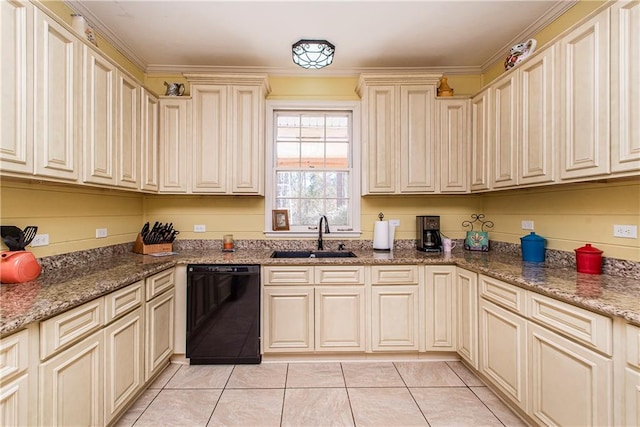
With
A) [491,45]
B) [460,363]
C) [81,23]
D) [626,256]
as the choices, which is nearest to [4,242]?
[81,23]

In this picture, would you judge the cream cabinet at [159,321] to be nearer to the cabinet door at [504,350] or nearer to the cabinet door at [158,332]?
the cabinet door at [158,332]

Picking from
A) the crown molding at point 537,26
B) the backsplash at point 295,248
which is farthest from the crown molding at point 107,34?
the crown molding at point 537,26

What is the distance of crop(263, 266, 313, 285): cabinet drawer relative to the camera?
2.60 meters

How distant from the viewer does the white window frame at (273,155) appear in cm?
323

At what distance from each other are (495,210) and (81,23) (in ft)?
12.7

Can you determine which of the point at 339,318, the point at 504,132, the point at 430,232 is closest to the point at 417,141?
the point at 504,132

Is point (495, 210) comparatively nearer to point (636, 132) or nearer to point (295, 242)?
point (636, 132)

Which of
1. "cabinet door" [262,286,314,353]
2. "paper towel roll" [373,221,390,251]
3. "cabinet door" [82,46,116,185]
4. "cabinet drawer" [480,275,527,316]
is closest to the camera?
"cabinet drawer" [480,275,527,316]

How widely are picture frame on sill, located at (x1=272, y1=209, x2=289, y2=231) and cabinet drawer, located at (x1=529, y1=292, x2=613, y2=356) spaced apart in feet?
7.37

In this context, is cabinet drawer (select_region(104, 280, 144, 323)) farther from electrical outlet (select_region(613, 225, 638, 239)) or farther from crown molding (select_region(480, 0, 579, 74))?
crown molding (select_region(480, 0, 579, 74))

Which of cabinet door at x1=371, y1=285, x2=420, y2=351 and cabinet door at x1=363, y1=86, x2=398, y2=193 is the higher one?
cabinet door at x1=363, y1=86, x2=398, y2=193

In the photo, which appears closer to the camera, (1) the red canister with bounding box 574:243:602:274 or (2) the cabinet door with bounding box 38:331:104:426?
(2) the cabinet door with bounding box 38:331:104:426

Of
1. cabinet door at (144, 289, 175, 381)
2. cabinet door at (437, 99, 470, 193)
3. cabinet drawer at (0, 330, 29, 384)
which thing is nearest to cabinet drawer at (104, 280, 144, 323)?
cabinet door at (144, 289, 175, 381)

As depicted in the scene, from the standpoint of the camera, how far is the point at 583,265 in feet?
6.41
